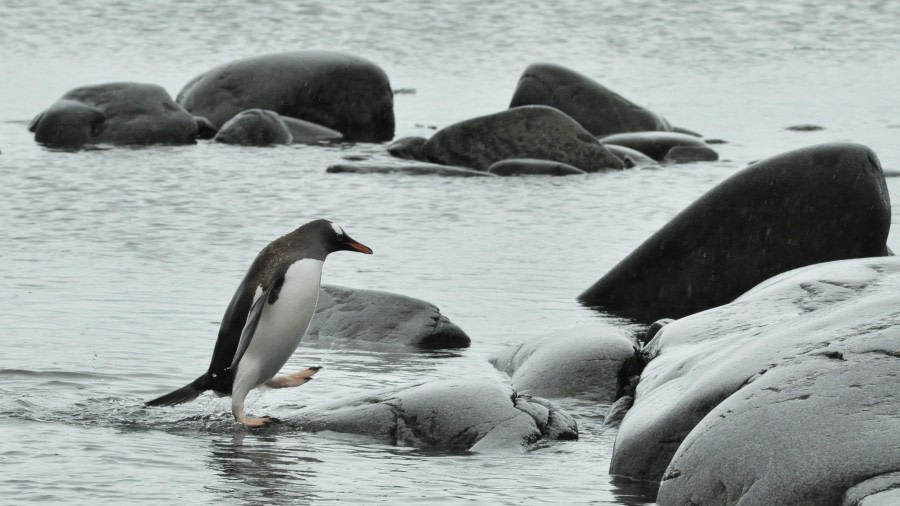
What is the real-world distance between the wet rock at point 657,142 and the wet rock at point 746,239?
8.78 metres

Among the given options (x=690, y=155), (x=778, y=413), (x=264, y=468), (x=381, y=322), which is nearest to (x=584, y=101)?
(x=690, y=155)

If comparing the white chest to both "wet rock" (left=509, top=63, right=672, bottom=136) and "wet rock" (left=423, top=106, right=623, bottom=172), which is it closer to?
"wet rock" (left=423, top=106, right=623, bottom=172)

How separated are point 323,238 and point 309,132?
13.4m

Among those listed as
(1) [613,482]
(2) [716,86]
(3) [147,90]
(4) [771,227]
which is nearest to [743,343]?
(1) [613,482]

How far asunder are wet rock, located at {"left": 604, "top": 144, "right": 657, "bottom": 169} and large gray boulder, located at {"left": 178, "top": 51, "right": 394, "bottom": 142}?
3.83 m

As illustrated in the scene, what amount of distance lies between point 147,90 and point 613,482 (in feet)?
49.3

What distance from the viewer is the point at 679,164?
18.6m

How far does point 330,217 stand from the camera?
46.5 feet

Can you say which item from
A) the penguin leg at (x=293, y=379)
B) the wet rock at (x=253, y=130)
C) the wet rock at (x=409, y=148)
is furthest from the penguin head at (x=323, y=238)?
the wet rock at (x=253, y=130)

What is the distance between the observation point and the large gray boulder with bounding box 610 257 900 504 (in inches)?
187

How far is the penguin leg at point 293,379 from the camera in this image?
741 cm

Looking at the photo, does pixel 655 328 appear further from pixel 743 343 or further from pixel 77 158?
pixel 77 158

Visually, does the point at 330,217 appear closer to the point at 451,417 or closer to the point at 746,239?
the point at 746,239

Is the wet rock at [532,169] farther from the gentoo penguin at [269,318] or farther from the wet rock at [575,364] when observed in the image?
the gentoo penguin at [269,318]
